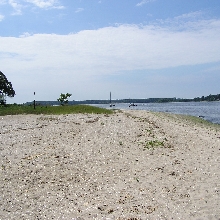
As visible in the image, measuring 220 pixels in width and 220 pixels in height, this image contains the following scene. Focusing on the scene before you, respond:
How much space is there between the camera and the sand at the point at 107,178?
28.9 feet

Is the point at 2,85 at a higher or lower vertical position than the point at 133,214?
higher

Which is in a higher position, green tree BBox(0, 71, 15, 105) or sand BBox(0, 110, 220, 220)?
green tree BBox(0, 71, 15, 105)

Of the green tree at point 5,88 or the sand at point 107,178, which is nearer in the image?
the sand at point 107,178

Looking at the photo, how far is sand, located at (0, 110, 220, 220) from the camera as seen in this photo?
881 centimetres

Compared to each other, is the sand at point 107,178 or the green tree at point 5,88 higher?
the green tree at point 5,88

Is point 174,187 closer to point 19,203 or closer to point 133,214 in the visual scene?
point 133,214

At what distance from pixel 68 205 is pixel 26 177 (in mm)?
2912

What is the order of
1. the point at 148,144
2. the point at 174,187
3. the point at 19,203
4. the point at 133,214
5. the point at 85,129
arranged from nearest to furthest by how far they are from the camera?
the point at 133,214
the point at 19,203
the point at 174,187
the point at 148,144
the point at 85,129

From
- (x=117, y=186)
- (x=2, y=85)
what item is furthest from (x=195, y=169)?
(x=2, y=85)

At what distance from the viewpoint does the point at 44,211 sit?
8.77m

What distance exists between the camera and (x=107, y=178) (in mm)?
11898

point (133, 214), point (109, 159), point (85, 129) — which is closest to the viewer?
point (133, 214)

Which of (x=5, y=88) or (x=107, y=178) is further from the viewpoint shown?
(x=5, y=88)

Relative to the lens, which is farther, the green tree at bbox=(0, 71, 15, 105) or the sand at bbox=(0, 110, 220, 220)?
the green tree at bbox=(0, 71, 15, 105)
